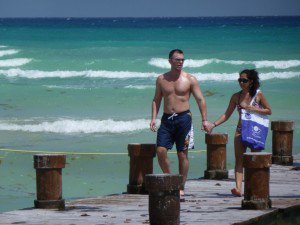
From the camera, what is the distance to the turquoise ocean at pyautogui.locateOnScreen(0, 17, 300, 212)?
1628cm

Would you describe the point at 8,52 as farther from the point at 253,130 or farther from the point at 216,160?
the point at 253,130

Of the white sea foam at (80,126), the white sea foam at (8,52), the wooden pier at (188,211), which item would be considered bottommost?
the wooden pier at (188,211)

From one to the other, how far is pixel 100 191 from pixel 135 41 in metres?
47.1

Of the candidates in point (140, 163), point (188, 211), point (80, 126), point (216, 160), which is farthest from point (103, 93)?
point (188, 211)

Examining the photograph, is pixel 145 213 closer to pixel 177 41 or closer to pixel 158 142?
pixel 158 142

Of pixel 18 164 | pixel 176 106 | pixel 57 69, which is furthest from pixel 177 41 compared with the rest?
pixel 176 106

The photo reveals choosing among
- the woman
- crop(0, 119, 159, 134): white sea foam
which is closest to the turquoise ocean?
crop(0, 119, 159, 134): white sea foam

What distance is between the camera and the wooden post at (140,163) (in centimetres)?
1130

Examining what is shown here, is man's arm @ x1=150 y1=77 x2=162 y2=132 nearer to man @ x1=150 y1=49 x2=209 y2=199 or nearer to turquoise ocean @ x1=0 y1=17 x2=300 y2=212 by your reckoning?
man @ x1=150 y1=49 x2=209 y2=199

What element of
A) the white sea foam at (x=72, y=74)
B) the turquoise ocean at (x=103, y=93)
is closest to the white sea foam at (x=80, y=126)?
the turquoise ocean at (x=103, y=93)

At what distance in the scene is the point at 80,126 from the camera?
23.4 metres

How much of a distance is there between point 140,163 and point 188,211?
65.4 inches

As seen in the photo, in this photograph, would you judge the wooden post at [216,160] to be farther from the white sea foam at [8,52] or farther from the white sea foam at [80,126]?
the white sea foam at [8,52]

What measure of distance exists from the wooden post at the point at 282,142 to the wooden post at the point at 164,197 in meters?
5.93
